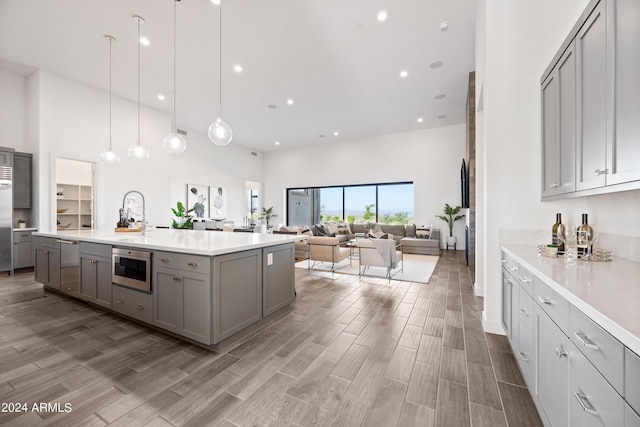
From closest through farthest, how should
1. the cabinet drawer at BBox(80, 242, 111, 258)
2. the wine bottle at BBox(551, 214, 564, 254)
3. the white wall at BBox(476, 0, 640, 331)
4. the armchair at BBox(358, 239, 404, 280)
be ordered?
the wine bottle at BBox(551, 214, 564, 254) → the white wall at BBox(476, 0, 640, 331) → the cabinet drawer at BBox(80, 242, 111, 258) → the armchair at BBox(358, 239, 404, 280)

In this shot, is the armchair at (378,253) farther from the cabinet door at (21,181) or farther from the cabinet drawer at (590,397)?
the cabinet door at (21,181)

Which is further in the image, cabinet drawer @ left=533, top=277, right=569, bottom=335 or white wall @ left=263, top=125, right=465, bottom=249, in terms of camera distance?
white wall @ left=263, top=125, right=465, bottom=249

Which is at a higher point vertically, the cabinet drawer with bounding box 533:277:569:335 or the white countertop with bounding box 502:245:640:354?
the white countertop with bounding box 502:245:640:354

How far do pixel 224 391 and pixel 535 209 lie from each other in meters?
3.18

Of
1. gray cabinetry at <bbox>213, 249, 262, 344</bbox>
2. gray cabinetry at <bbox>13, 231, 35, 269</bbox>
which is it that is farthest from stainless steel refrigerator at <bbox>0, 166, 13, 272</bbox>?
gray cabinetry at <bbox>213, 249, 262, 344</bbox>

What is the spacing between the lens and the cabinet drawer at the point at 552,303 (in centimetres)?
114

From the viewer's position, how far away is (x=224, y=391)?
5.90 feet

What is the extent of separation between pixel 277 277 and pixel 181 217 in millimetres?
6549

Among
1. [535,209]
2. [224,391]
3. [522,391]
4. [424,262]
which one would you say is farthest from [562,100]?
[424,262]

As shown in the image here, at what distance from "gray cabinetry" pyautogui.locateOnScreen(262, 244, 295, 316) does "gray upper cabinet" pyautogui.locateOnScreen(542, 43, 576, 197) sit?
2645mm

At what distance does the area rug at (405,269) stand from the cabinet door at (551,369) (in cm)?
329

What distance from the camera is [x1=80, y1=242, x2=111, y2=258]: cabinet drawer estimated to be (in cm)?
296

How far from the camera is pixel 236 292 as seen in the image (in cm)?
244

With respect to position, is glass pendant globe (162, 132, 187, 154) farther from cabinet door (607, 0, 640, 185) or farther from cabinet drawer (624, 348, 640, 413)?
cabinet drawer (624, 348, 640, 413)
